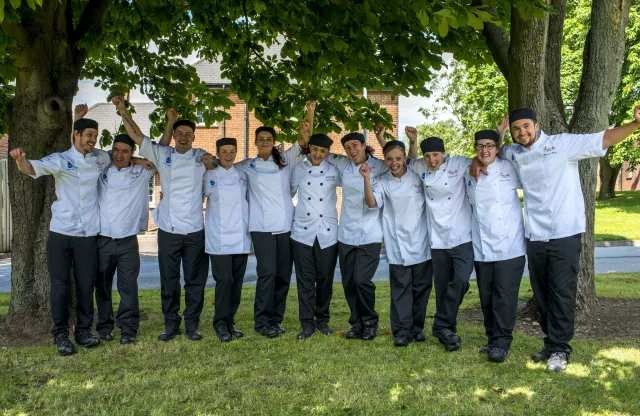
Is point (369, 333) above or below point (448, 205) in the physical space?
below

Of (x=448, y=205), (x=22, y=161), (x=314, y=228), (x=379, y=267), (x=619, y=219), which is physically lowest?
(x=379, y=267)

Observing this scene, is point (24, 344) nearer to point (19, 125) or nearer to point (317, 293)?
point (19, 125)

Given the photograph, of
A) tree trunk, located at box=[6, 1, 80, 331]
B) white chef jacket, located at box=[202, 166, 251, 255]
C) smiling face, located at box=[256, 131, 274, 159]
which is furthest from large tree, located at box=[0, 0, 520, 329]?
white chef jacket, located at box=[202, 166, 251, 255]

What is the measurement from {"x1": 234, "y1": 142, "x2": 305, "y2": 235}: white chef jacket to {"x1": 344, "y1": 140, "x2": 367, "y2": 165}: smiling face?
0.76 metres

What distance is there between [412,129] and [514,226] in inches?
57.2

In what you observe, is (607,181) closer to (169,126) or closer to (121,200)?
(169,126)

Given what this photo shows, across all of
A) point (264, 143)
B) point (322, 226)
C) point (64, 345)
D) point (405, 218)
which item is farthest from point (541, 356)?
point (64, 345)

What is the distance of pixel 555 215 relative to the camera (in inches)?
206

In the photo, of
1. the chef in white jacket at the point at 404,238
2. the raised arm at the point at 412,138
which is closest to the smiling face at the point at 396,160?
the chef in white jacket at the point at 404,238

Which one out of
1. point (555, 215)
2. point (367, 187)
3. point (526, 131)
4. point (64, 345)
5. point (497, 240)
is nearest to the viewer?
point (555, 215)

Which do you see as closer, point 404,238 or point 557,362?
point 557,362

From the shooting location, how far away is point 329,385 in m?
4.75

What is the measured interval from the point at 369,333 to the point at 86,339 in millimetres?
2911

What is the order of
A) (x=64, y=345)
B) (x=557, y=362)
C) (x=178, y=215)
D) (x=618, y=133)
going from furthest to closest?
(x=178, y=215) < (x=64, y=345) < (x=557, y=362) < (x=618, y=133)
